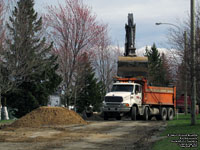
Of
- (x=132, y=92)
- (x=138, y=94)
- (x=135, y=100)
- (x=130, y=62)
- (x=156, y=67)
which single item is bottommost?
(x=135, y=100)

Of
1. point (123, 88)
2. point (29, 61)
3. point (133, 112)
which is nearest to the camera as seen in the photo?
point (29, 61)

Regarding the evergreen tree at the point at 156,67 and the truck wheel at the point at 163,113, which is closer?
the truck wheel at the point at 163,113

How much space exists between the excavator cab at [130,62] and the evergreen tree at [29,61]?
6.25 m

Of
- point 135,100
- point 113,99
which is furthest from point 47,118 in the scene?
point 135,100

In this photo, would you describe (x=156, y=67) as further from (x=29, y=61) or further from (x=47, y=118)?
(x=47, y=118)

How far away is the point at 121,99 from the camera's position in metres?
31.1

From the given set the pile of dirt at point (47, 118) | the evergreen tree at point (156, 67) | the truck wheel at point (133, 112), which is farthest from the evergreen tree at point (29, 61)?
the evergreen tree at point (156, 67)

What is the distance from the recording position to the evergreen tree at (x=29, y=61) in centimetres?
2842

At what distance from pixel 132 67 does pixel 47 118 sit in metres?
9.42

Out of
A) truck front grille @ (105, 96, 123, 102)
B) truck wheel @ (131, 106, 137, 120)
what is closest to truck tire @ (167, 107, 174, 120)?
truck wheel @ (131, 106, 137, 120)

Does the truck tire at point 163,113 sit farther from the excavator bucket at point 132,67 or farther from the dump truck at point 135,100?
the excavator bucket at point 132,67

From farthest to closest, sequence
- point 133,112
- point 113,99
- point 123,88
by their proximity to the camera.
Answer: point 123,88, point 133,112, point 113,99

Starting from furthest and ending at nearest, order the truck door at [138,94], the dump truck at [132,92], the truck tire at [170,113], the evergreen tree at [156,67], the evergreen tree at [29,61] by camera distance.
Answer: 1. the evergreen tree at [156,67]
2. the truck tire at [170,113]
3. the truck door at [138,94]
4. the dump truck at [132,92]
5. the evergreen tree at [29,61]

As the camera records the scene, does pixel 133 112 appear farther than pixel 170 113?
No
